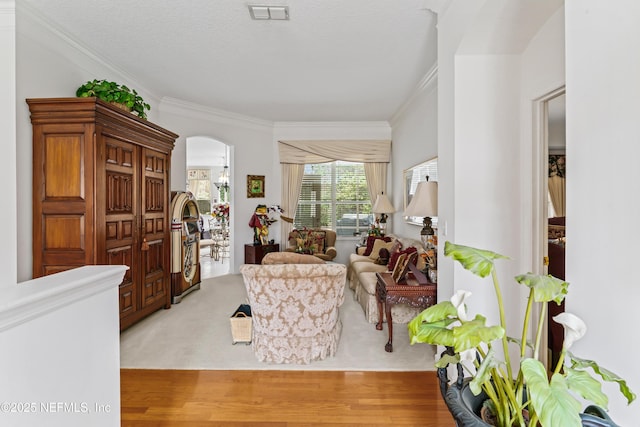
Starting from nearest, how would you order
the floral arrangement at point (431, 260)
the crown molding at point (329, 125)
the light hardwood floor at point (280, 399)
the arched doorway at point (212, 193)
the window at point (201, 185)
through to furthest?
the light hardwood floor at point (280, 399)
the floral arrangement at point (431, 260)
the crown molding at point (329, 125)
the arched doorway at point (212, 193)
the window at point (201, 185)

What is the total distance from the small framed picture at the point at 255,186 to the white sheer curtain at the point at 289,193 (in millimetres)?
434

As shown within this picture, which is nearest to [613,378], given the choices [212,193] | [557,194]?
[557,194]

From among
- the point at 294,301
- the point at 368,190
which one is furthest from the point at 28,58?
the point at 368,190

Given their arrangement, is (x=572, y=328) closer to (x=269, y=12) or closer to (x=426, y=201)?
(x=426, y=201)

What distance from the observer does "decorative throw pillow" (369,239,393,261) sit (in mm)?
5395

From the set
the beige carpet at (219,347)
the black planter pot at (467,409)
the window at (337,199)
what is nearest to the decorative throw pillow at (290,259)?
the beige carpet at (219,347)

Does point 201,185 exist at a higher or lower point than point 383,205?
higher

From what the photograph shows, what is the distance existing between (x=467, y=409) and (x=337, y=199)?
6.19 m

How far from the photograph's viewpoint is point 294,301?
111 inches

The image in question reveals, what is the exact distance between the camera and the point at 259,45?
351 centimetres

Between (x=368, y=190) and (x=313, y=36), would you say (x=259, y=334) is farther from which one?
(x=368, y=190)

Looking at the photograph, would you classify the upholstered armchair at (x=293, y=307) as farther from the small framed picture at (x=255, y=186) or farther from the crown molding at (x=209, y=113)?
the small framed picture at (x=255, y=186)

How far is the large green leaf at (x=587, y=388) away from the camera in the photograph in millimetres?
854

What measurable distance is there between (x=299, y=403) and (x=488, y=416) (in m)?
1.57
